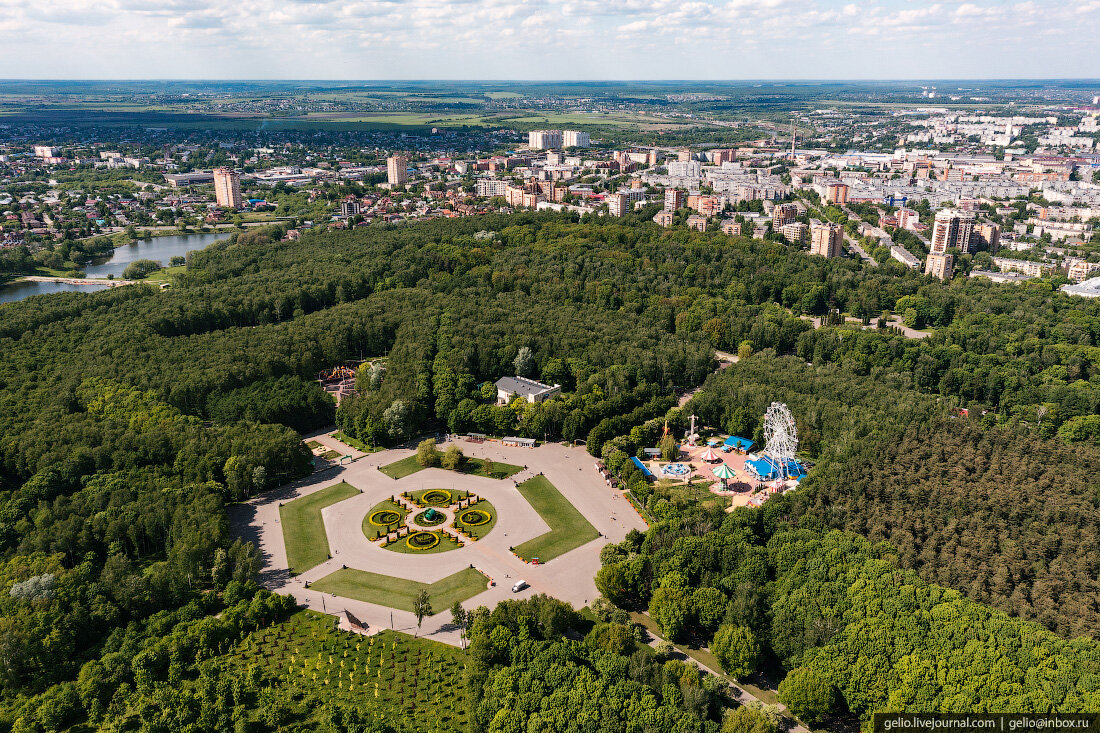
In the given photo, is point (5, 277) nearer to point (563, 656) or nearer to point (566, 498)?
point (566, 498)

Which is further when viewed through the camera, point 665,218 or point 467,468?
point 665,218

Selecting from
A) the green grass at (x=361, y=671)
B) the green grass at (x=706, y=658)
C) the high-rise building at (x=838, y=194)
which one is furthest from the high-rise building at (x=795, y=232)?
the green grass at (x=361, y=671)

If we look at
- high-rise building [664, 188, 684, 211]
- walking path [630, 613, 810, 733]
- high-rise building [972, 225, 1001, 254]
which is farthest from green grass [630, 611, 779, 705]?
high-rise building [664, 188, 684, 211]

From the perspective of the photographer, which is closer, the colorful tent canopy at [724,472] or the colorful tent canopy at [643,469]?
the colorful tent canopy at [724,472]

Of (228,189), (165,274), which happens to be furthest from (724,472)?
(228,189)

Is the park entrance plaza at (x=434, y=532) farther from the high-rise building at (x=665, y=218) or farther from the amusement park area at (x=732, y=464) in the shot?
the high-rise building at (x=665, y=218)

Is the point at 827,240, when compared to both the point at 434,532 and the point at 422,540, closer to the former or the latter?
the point at 434,532
